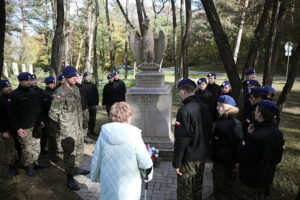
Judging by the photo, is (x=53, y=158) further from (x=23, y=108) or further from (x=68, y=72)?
(x=68, y=72)

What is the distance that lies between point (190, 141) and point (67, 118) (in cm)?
236

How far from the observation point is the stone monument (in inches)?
207

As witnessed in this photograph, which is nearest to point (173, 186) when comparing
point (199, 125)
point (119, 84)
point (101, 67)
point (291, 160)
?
point (199, 125)

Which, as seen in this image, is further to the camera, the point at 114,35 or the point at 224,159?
the point at 114,35

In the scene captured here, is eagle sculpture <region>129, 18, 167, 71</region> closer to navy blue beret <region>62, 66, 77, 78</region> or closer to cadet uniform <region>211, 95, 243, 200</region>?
navy blue beret <region>62, 66, 77, 78</region>

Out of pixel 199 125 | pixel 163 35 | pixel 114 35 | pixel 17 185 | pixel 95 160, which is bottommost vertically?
pixel 17 185

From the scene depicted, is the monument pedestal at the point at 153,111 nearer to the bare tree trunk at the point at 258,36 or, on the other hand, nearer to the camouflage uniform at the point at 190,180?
the camouflage uniform at the point at 190,180

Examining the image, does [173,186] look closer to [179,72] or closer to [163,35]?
[163,35]

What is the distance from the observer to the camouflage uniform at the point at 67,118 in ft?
13.0

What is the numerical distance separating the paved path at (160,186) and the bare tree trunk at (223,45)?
200 cm

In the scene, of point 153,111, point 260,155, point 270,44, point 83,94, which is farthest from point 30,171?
point 270,44

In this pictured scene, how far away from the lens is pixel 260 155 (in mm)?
2480

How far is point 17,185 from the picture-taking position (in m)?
4.25

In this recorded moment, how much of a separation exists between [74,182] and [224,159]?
9.22 ft
